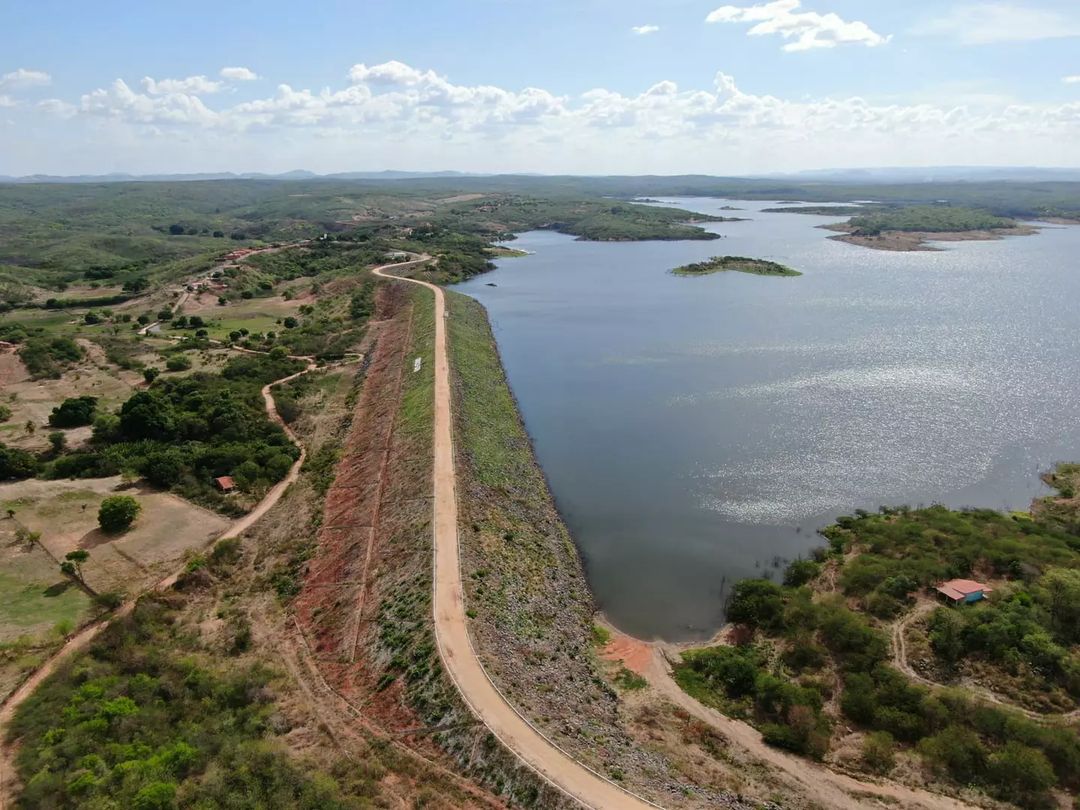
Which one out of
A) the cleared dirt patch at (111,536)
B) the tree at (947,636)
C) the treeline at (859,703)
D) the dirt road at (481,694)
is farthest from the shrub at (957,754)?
the cleared dirt patch at (111,536)

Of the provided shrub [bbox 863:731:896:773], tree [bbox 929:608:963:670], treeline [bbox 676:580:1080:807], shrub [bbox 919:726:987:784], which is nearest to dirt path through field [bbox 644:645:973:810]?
treeline [bbox 676:580:1080:807]

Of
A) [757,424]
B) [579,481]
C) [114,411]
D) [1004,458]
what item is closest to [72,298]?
[114,411]

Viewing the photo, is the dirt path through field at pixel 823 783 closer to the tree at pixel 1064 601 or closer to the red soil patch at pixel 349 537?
the tree at pixel 1064 601

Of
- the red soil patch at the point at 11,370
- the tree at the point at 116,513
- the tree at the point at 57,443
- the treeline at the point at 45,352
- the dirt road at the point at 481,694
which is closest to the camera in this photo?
the dirt road at the point at 481,694

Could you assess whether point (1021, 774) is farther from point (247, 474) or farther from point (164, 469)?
point (164, 469)

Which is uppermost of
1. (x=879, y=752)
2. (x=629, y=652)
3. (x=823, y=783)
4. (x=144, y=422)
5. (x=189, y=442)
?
(x=144, y=422)

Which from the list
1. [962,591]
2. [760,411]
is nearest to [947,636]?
[962,591]

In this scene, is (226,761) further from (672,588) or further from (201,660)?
(672,588)
